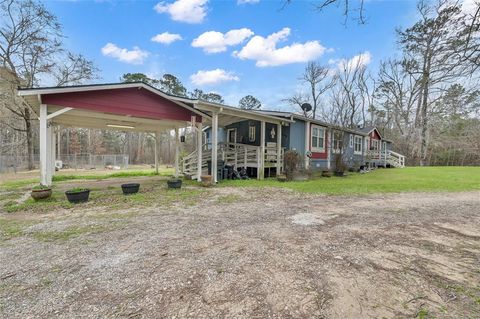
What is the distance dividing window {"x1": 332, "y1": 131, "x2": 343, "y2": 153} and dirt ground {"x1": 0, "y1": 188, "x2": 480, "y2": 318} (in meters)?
10.4

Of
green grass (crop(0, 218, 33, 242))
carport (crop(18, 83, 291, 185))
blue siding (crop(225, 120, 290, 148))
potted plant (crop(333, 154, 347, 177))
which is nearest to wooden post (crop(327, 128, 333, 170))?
potted plant (crop(333, 154, 347, 177))

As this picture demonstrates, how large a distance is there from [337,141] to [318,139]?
1.86 meters

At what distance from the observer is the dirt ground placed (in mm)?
2127

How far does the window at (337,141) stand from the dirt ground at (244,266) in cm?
1041

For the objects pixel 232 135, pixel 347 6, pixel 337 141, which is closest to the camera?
pixel 347 6

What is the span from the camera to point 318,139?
15.2 m

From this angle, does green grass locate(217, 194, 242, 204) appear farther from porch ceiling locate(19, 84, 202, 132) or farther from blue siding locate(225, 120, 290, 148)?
blue siding locate(225, 120, 290, 148)

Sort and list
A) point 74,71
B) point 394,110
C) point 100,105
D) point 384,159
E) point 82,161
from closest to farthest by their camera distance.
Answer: point 100,105 → point 74,71 → point 384,159 → point 82,161 → point 394,110

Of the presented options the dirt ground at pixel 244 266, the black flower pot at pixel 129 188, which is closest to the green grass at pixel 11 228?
the dirt ground at pixel 244 266

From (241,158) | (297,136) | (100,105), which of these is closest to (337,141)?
(297,136)

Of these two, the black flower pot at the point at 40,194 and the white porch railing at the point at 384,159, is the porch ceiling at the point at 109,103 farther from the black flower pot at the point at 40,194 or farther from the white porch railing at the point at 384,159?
the white porch railing at the point at 384,159

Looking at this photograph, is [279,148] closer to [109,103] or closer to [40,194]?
[109,103]

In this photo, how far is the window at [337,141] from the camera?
1530 cm

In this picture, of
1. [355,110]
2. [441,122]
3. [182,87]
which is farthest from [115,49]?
[441,122]
